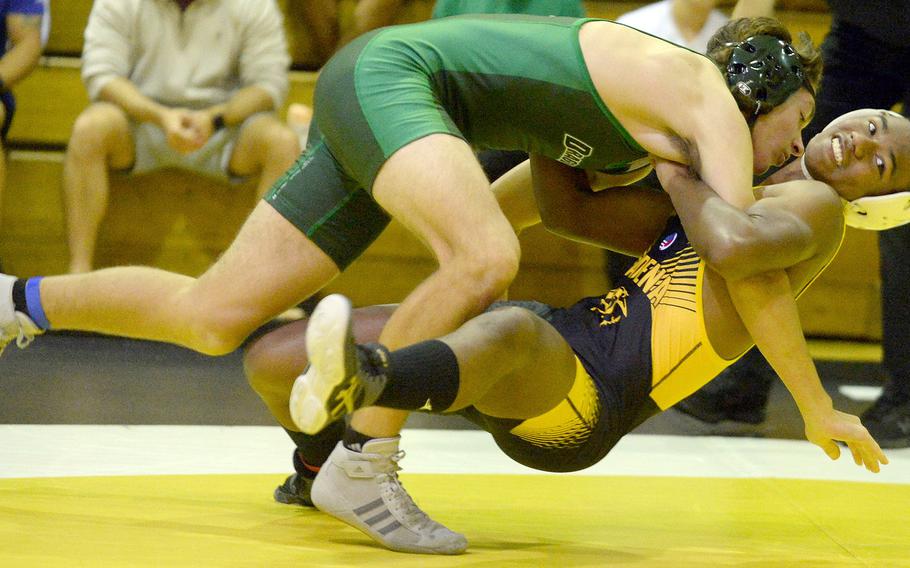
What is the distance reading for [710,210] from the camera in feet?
6.71

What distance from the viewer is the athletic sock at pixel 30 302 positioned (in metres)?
2.48

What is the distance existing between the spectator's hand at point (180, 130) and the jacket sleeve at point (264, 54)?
32 centimetres

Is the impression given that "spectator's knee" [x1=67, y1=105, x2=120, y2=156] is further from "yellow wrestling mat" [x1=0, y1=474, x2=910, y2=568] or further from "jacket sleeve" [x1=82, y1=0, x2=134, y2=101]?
"yellow wrestling mat" [x1=0, y1=474, x2=910, y2=568]

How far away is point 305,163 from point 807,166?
986 millimetres

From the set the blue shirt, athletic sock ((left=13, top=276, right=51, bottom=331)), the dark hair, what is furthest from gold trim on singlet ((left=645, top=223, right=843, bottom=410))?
the blue shirt

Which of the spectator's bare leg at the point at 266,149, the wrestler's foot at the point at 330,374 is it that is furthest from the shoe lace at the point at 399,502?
the spectator's bare leg at the point at 266,149

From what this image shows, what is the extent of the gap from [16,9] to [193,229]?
105 cm

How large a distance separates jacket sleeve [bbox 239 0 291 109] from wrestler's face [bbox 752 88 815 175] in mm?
2637

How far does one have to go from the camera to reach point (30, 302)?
2482mm

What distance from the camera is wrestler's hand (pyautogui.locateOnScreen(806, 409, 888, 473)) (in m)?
2.11

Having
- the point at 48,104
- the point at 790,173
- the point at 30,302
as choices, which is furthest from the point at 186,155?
the point at 790,173

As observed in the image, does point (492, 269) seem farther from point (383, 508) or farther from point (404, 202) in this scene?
point (383, 508)

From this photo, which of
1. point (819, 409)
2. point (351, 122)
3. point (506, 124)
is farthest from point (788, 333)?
point (351, 122)

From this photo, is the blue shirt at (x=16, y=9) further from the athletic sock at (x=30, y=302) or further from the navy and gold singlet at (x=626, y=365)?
the navy and gold singlet at (x=626, y=365)
